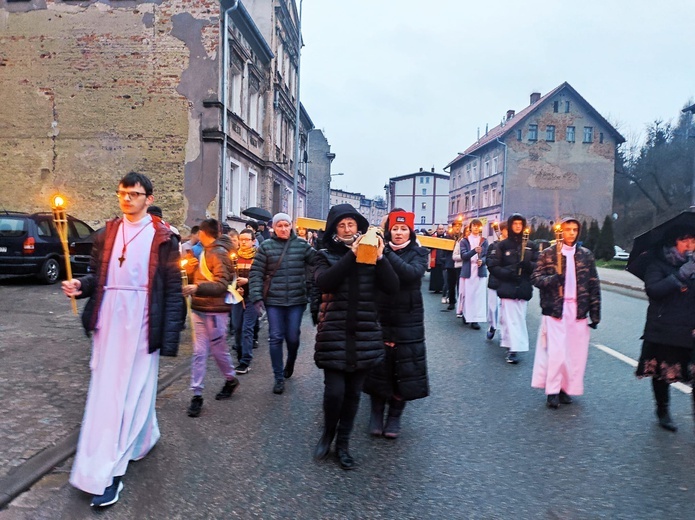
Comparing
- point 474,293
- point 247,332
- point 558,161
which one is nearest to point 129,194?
point 247,332

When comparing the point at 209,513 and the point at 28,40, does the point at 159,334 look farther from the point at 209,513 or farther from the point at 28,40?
the point at 28,40

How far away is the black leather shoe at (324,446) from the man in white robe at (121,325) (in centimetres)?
127

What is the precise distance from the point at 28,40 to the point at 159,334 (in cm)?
1986

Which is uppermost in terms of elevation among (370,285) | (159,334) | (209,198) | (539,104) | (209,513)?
(539,104)

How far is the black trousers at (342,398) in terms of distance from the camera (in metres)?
4.09

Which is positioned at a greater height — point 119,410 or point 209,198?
point 209,198

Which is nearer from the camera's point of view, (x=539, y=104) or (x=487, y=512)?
(x=487, y=512)

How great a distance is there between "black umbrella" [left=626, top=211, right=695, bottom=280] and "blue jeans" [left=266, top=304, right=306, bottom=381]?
3.27 metres

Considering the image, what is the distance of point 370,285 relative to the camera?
4016 mm

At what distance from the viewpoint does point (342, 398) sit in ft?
13.5

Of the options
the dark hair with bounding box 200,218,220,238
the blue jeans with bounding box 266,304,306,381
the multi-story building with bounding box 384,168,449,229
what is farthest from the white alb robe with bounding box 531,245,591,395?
the multi-story building with bounding box 384,168,449,229

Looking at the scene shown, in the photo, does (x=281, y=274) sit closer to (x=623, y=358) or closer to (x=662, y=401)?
(x=662, y=401)

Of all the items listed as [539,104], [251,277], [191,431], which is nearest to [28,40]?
[251,277]

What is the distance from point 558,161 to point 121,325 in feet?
168
